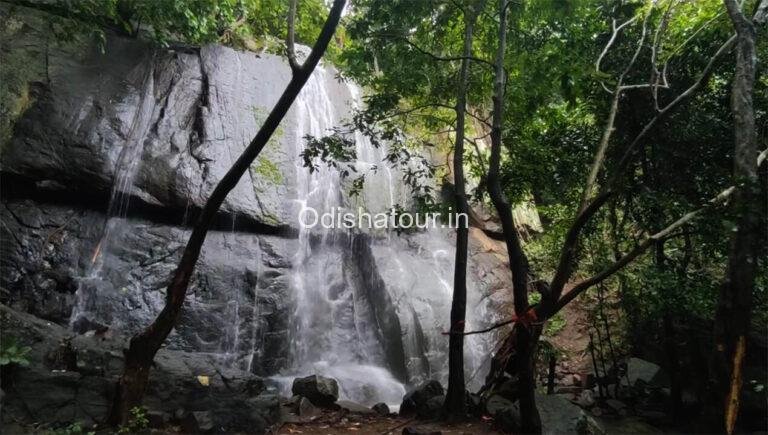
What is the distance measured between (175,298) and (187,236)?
16.2ft

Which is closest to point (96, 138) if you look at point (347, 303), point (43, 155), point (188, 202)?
point (43, 155)

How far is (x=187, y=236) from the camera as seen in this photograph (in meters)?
9.67

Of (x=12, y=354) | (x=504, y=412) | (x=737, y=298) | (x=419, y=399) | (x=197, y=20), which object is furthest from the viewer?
(x=197, y=20)

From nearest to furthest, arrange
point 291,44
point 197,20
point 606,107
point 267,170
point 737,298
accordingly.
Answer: point 737,298
point 291,44
point 606,107
point 197,20
point 267,170

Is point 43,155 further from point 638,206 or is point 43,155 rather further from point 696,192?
point 696,192

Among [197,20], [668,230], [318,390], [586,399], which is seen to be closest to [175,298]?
[318,390]

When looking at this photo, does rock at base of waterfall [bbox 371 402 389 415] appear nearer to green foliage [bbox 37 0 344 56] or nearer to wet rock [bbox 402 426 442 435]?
wet rock [bbox 402 426 442 435]

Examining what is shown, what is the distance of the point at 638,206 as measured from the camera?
725 centimetres

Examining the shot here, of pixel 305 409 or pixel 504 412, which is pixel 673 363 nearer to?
pixel 504 412

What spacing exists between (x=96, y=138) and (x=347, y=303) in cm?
607

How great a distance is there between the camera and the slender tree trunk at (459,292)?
6.57 meters

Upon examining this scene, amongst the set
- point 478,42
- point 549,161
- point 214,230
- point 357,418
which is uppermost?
point 478,42

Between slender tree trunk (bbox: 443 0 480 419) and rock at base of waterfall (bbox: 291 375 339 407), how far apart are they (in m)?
1.74

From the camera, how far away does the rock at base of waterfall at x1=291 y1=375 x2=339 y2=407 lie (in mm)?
7164
